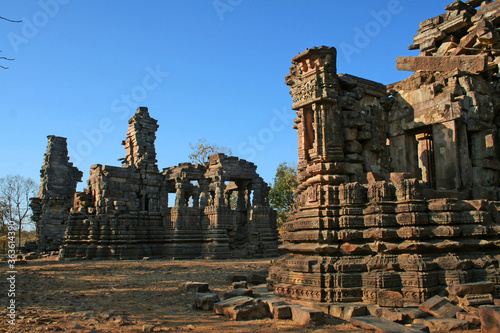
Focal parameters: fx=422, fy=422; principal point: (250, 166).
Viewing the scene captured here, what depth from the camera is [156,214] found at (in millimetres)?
23359

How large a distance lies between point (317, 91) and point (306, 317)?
196 inches

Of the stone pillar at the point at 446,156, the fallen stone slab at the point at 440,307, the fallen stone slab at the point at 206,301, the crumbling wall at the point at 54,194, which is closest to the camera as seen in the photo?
the fallen stone slab at the point at 440,307

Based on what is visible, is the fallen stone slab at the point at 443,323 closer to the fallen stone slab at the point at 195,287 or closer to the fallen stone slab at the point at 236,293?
the fallen stone slab at the point at 236,293

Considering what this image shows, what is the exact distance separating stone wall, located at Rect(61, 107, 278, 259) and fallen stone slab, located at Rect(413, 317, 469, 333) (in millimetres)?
16922

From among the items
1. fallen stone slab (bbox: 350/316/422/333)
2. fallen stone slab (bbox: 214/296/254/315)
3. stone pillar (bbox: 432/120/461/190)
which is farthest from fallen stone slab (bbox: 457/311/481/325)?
stone pillar (bbox: 432/120/461/190)

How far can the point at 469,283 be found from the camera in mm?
6707

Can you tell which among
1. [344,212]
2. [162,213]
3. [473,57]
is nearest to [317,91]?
[344,212]

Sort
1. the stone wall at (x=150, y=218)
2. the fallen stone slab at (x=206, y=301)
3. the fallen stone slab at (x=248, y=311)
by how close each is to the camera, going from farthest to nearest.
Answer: the stone wall at (x=150, y=218), the fallen stone slab at (x=206, y=301), the fallen stone slab at (x=248, y=311)

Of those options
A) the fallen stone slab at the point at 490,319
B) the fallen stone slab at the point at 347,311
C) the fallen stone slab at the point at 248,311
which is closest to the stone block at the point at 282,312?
the fallen stone slab at the point at 248,311

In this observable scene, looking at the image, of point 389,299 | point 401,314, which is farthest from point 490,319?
point 389,299

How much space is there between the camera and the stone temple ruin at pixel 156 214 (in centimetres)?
2188

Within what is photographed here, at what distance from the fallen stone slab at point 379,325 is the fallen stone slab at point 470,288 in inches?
62.5

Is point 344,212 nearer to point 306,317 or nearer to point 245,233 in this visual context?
point 306,317

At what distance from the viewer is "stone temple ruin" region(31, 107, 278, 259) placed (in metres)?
21.9
